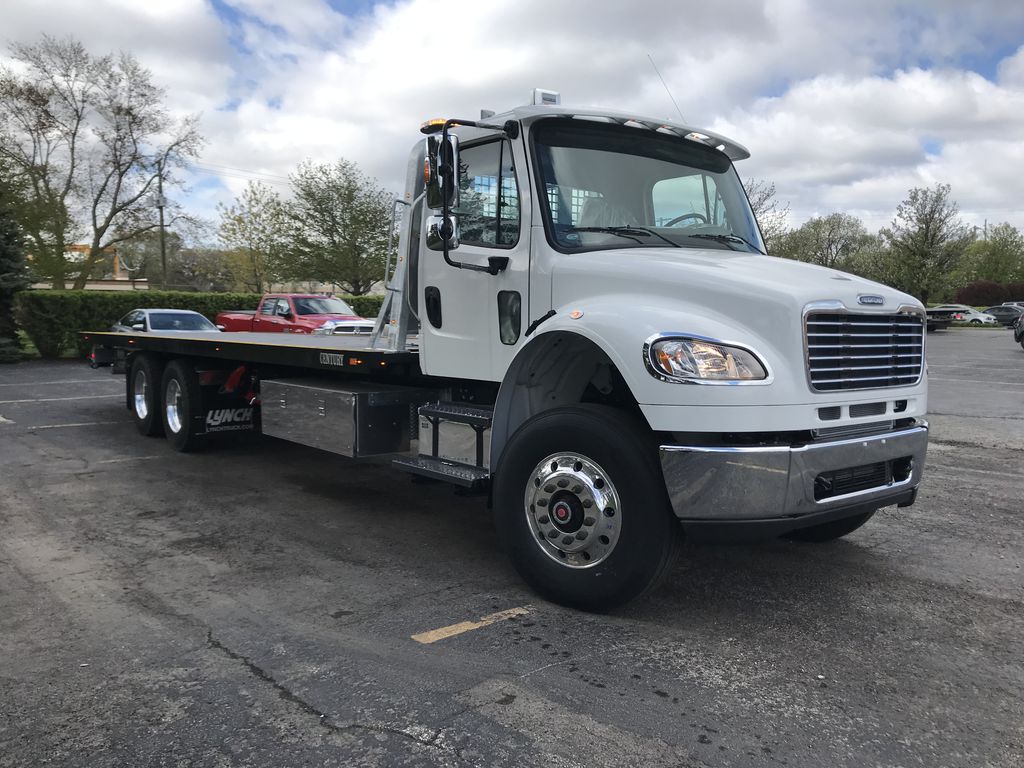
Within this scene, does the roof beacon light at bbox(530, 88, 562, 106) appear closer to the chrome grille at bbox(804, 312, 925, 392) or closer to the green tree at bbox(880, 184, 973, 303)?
the chrome grille at bbox(804, 312, 925, 392)

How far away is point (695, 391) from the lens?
3803 mm

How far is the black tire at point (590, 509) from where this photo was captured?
3967mm

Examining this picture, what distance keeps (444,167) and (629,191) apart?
1.19 meters

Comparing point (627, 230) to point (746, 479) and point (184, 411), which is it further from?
point (184, 411)

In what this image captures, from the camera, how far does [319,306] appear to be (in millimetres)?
21719

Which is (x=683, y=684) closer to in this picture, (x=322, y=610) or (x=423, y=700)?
(x=423, y=700)

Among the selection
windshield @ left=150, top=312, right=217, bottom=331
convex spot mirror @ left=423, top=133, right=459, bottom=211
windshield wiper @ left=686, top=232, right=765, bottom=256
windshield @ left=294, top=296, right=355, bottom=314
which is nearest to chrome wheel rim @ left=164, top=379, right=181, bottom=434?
convex spot mirror @ left=423, top=133, right=459, bottom=211

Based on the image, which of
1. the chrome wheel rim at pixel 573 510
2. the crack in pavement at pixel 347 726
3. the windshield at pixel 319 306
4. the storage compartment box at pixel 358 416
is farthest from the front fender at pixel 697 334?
the windshield at pixel 319 306

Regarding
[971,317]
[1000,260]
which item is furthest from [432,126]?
[1000,260]

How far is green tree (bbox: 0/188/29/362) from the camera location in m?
22.3

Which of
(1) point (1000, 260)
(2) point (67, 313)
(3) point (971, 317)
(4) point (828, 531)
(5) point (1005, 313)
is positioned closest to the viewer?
(4) point (828, 531)

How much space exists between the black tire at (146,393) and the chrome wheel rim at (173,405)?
212mm

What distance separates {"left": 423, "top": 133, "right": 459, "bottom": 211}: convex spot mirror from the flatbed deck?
149cm

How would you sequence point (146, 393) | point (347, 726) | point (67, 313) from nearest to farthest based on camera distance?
point (347, 726) < point (146, 393) < point (67, 313)
